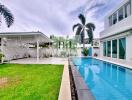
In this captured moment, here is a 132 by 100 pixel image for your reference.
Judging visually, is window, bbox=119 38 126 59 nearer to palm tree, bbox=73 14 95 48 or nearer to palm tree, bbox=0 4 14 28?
palm tree, bbox=0 4 14 28

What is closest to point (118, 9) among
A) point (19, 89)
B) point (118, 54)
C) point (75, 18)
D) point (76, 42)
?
point (118, 54)

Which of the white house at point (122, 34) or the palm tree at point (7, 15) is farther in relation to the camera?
the white house at point (122, 34)

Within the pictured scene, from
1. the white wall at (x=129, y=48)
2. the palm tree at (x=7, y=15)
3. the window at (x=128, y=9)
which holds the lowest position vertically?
the white wall at (x=129, y=48)

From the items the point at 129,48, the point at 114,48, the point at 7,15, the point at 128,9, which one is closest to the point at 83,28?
the point at 114,48

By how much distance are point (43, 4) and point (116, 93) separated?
55.5 ft

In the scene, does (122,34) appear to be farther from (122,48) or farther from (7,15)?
(7,15)

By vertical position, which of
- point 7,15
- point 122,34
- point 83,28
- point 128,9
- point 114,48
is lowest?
point 114,48

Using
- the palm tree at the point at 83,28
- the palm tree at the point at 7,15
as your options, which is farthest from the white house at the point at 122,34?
the palm tree at the point at 7,15

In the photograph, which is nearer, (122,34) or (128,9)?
(128,9)

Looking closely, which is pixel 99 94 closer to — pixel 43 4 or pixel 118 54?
pixel 118 54

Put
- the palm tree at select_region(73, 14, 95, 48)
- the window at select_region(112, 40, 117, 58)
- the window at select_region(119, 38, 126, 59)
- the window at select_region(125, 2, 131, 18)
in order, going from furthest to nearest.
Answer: the palm tree at select_region(73, 14, 95, 48) < the window at select_region(112, 40, 117, 58) < the window at select_region(119, 38, 126, 59) < the window at select_region(125, 2, 131, 18)

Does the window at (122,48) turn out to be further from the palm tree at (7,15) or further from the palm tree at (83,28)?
the palm tree at (83,28)

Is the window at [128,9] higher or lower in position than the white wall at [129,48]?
higher

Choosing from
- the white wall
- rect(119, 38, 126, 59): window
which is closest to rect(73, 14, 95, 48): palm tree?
rect(119, 38, 126, 59): window
